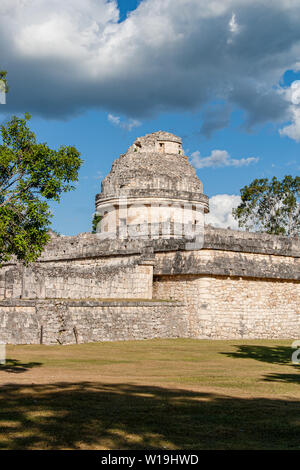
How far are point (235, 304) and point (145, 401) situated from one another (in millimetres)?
12016

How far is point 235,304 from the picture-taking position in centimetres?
1916

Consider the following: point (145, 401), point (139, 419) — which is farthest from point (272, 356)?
point (139, 419)

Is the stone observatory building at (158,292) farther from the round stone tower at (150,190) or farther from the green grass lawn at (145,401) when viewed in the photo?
the round stone tower at (150,190)

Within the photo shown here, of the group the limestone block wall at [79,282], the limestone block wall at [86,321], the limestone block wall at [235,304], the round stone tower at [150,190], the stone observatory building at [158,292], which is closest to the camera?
the limestone block wall at [86,321]

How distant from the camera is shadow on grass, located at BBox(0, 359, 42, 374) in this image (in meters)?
10.6

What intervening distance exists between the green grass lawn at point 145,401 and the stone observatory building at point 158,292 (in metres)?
1.74

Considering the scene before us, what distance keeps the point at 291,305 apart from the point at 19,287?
9.64m

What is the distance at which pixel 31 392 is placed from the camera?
26.2ft

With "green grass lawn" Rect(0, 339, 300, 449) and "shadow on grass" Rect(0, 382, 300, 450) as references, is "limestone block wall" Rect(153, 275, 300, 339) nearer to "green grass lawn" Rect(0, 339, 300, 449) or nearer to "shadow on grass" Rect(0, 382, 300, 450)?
"green grass lawn" Rect(0, 339, 300, 449)

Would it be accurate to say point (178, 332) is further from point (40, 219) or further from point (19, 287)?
point (40, 219)

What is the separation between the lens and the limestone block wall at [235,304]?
61.3 feet

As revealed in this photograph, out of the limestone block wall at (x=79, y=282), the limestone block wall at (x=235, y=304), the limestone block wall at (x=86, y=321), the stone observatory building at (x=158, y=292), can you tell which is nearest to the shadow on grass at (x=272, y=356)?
the limestone block wall at (x=235, y=304)
